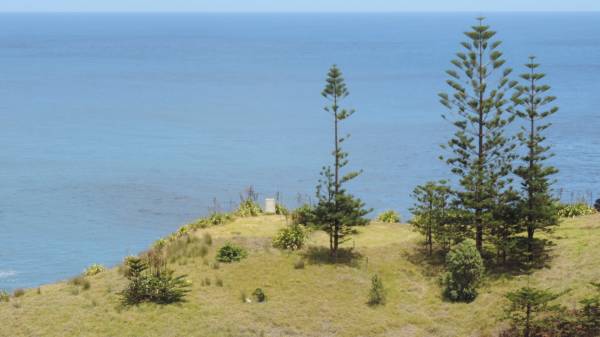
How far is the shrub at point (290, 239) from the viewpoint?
1042 inches

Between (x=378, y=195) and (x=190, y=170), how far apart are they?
1457 centimetres

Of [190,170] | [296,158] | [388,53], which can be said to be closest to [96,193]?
[190,170]

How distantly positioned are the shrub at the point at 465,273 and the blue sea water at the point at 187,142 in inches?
773

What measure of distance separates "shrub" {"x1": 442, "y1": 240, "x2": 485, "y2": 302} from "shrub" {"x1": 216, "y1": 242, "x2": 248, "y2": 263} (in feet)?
22.2

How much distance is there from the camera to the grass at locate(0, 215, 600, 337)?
2103cm

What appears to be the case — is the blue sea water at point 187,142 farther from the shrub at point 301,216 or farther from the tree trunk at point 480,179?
the tree trunk at point 480,179

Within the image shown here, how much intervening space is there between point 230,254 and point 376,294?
5.41m

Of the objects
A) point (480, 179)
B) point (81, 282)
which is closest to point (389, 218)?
point (480, 179)

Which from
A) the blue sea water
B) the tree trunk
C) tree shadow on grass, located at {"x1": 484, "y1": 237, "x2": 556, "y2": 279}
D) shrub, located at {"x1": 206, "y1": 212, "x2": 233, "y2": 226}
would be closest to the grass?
tree shadow on grass, located at {"x1": 484, "y1": 237, "x2": 556, "y2": 279}

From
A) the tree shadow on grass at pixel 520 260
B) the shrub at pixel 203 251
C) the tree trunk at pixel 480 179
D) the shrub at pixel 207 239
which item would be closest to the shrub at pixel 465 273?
the tree shadow on grass at pixel 520 260

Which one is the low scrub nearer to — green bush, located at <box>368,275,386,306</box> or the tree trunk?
green bush, located at <box>368,275,386,306</box>

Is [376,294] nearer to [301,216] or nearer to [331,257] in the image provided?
[331,257]

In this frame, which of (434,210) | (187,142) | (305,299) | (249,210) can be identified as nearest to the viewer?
(305,299)

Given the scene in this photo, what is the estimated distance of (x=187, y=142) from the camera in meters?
66.1
